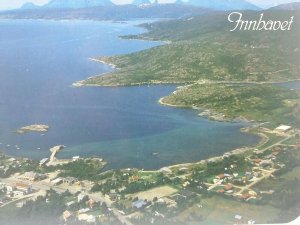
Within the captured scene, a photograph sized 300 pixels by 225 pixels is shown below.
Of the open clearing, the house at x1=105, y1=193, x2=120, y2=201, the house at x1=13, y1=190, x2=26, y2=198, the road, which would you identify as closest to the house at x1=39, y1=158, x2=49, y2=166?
the road

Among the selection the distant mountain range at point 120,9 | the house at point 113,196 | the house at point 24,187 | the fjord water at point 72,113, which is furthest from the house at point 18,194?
the distant mountain range at point 120,9

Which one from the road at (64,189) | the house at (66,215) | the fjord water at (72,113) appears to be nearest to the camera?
the house at (66,215)

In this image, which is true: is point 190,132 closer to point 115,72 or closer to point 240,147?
point 240,147

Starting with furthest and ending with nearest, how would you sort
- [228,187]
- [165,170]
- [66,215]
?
[165,170], [228,187], [66,215]

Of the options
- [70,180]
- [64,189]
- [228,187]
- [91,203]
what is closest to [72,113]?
[70,180]

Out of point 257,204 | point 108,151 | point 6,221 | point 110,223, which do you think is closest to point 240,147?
point 257,204

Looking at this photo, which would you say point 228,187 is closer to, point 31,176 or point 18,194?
point 31,176

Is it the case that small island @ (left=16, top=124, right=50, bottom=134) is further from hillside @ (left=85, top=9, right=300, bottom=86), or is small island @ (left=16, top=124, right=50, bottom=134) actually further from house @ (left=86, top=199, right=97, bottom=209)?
hillside @ (left=85, top=9, right=300, bottom=86)

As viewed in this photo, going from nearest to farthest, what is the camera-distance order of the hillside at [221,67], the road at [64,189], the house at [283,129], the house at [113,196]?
the road at [64,189] → the house at [113,196] → the house at [283,129] → the hillside at [221,67]

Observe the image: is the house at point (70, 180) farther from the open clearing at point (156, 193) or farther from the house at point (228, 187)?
the house at point (228, 187)
